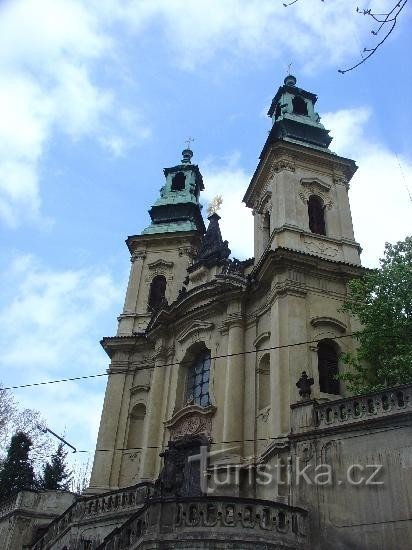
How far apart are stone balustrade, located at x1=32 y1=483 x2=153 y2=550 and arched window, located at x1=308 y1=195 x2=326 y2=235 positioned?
11.1 m

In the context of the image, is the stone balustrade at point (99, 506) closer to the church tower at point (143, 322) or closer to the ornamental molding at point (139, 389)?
the church tower at point (143, 322)

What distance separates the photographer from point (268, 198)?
23.3 meters

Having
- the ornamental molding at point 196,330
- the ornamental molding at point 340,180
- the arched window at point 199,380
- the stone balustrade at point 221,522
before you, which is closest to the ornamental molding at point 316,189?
the ornamental molding at point 340,180

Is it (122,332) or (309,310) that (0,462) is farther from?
(309,310)

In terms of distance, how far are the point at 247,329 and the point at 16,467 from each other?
16.3m

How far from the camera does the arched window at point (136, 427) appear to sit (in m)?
22.2

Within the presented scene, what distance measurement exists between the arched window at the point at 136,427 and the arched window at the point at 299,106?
48.1ft

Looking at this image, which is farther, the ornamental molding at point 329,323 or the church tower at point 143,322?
the church tower at point 143,322

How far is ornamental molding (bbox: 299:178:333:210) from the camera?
2227 cm

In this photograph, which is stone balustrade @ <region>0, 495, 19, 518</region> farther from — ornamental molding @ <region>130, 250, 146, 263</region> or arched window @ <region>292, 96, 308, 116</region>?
arched window @ <region>292, 96, 308, 116</region>

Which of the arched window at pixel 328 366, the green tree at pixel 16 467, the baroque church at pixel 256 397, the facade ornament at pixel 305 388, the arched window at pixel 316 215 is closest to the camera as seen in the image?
the baroque church at pixel 256 397

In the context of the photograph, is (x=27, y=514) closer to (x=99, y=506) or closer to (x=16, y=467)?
(x=99, y=506)

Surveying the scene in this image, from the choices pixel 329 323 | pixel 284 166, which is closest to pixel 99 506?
pixel 329 323

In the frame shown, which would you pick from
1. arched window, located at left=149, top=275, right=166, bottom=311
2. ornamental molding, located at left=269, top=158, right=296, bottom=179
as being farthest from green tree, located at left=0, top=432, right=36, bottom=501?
ornamental molding, located at left=269, top=158, right=296, bottom=179
